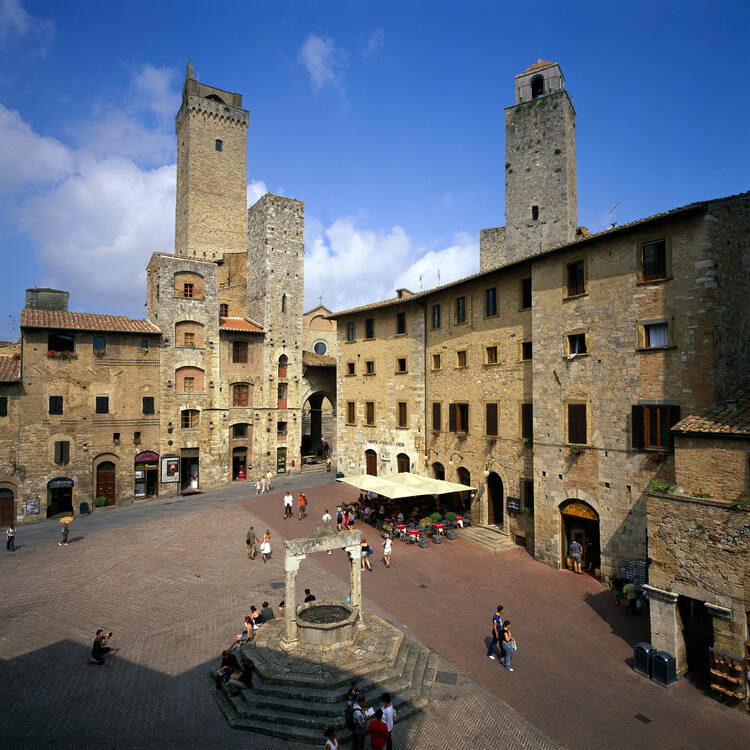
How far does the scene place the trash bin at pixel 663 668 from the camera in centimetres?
1265

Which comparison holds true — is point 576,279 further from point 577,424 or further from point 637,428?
point 637,428

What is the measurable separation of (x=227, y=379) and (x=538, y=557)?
25.4 meters

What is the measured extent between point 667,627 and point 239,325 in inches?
1309

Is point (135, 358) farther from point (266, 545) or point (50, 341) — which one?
point (266, 545)

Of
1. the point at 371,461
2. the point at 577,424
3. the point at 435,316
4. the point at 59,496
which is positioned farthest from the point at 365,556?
the point at 59,496

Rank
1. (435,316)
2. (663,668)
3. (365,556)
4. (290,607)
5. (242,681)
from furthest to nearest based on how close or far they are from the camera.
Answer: (435,316) < (365,556) < (290,607) < (663,668) < (242,681)

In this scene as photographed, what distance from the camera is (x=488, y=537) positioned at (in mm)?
23953

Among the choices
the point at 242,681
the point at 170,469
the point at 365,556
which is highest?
the point at 170,469

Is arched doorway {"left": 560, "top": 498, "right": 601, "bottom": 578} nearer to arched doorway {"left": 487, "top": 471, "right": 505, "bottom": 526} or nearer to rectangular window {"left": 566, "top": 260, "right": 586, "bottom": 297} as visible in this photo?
arched doorway {"left": 487, "top": 471, "right": 505, "bottom": 526}

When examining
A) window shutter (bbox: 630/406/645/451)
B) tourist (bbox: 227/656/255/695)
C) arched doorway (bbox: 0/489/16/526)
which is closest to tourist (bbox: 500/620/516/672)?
tourist (bbox: 227/656/255/695)

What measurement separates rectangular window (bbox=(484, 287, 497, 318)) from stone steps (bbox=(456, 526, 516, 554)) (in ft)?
36.7

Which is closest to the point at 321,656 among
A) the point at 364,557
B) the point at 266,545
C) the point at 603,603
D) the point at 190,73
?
the point at 364,557

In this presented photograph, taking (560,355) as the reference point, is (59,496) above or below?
below

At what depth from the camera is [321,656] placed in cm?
1320
